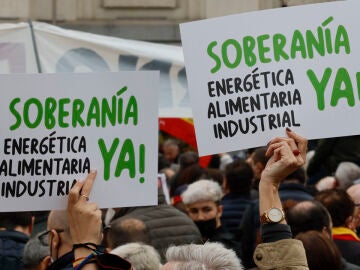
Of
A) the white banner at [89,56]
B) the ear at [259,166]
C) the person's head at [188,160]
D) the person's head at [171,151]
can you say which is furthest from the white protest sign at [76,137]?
the person's head at [171,151]

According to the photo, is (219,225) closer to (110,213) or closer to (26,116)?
(110,213)

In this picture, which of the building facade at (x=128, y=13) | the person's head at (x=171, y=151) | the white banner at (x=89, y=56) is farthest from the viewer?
the building facade at (x=128, y=13)

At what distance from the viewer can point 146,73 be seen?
443 cm

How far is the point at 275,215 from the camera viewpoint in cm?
397

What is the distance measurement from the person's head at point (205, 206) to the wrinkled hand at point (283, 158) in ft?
8.22

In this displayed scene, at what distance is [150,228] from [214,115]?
5.56 feet

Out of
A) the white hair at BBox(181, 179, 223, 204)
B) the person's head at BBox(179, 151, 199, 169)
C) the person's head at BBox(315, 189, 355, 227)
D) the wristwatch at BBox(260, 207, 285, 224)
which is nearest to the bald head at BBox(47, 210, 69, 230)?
the wristwatch at BBox(260, 207, 285, 224)

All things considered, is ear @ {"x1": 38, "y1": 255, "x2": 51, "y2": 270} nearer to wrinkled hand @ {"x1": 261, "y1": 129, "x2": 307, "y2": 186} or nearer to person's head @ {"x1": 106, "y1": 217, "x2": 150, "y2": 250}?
person's head @ {"x1": 106, "y1": 217, "x2": 150, "y2": 250}

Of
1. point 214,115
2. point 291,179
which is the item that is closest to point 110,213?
point 291,179

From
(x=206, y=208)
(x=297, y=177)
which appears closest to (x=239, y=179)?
(x=297, y=177)

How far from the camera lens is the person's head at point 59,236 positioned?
15.1ft

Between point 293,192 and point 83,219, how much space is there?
3124mm

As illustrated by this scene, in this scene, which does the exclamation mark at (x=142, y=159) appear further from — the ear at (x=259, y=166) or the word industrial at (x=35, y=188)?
the ear at (x=259, y=166)

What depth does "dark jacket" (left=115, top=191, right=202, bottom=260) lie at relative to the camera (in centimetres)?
614
